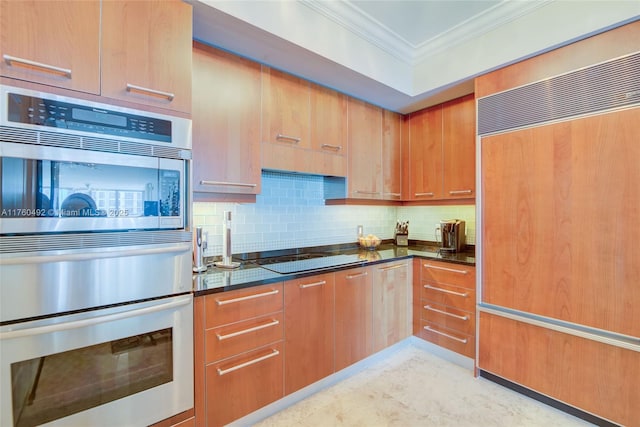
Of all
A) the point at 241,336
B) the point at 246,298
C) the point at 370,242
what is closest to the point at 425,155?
the point at 370,242

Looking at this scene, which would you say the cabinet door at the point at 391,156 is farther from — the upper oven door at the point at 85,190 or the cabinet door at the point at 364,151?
the upper oven door at the point at 85,190

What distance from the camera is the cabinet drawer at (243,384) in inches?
61.7

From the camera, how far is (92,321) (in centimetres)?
120

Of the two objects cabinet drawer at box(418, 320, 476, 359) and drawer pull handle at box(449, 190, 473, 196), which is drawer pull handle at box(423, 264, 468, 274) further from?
drawer pull handle at box(449, 190, 473, 196)

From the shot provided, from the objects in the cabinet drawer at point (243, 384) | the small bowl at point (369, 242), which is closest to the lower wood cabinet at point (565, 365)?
the small bowl at point (369, 242)

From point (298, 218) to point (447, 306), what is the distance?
1.56 meters

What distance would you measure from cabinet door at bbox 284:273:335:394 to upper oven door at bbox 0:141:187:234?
2.99 feet

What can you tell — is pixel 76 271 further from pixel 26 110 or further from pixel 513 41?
pixel 513 41

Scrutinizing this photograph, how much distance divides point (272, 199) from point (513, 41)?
216cm

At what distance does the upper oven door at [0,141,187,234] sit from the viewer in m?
1.08

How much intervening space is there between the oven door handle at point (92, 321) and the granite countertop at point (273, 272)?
4.2 inches

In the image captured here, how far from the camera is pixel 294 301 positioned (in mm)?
1891

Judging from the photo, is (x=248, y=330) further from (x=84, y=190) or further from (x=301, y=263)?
(x=84, y=190)

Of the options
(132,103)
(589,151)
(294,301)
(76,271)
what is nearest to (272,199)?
(294,301)
